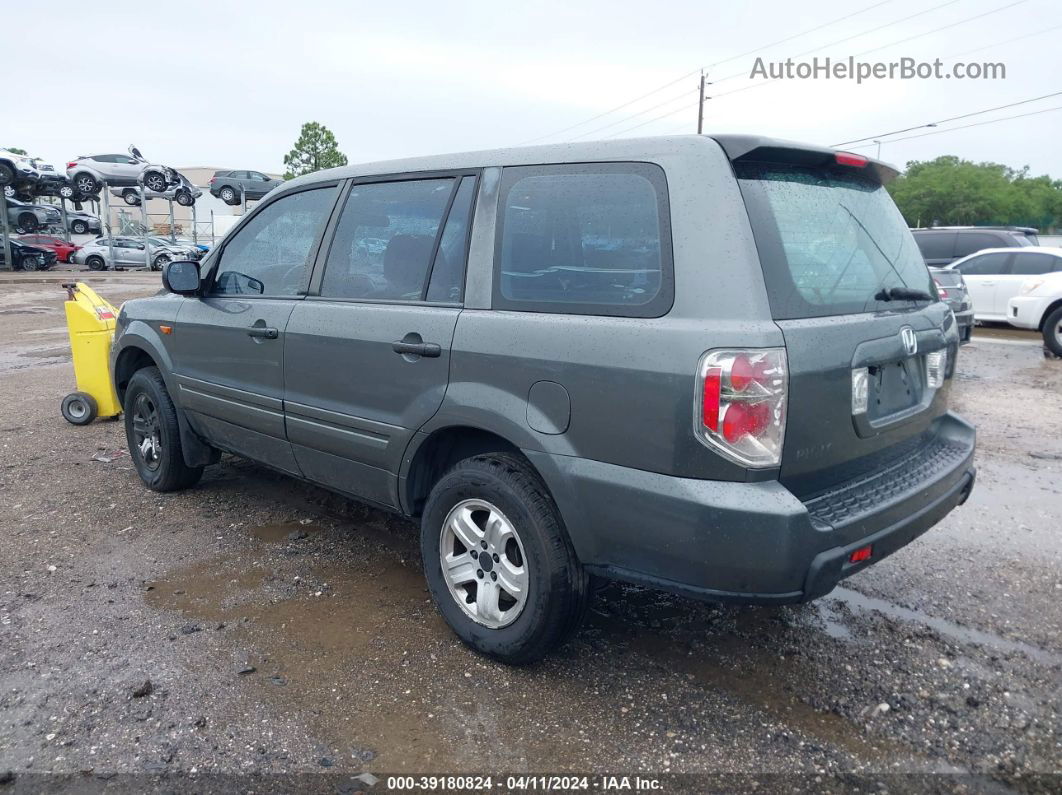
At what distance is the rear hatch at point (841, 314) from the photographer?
2527 millimetres

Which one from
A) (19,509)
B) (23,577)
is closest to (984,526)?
(23,577)

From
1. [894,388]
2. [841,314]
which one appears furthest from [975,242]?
[841,314]

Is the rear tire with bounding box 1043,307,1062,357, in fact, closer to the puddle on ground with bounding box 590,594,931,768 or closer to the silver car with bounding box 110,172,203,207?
the puddle on ground with bounding box 590,594,931,768

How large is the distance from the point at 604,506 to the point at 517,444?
416mm

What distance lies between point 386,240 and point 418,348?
0.68 metres

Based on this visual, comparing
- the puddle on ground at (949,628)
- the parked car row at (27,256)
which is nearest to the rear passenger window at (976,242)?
the puddle on ground at (949,628)

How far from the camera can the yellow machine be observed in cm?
673

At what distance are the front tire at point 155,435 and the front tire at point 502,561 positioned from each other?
2.39 meters

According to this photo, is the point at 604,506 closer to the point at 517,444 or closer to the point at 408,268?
the point at 517,444

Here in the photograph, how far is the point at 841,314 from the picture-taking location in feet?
9.00

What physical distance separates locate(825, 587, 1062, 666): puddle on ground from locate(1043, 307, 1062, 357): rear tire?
9934 millimetres

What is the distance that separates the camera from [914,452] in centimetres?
316

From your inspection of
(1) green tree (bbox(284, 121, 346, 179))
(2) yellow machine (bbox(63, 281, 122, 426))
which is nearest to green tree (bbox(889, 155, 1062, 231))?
(1) green tree (bbox(284, 121, 346, 179))

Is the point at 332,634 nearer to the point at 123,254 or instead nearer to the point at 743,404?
the point at 743,404
